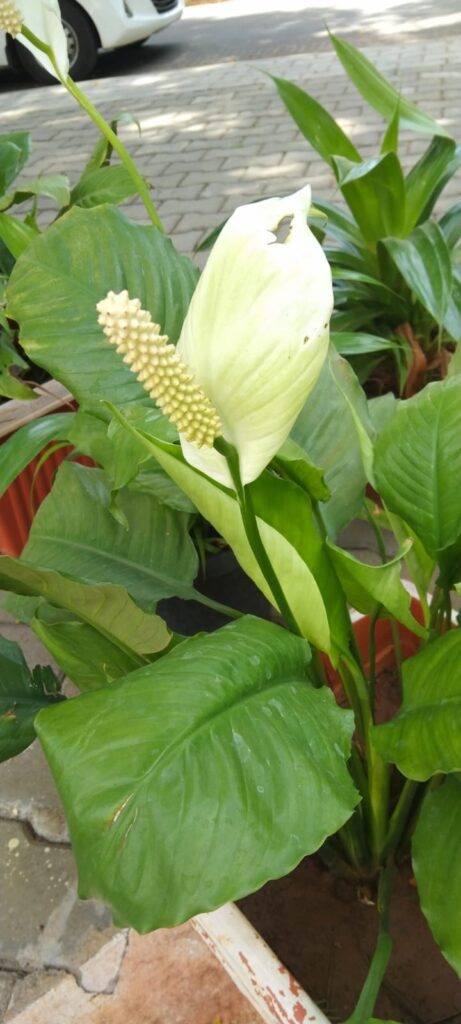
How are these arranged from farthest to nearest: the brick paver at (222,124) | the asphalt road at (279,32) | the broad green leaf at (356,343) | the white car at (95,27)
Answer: the asphalt road at (279,32) < the white car at (95,27) < the brick paver at (222,124) < the broad green leaf at (356,343)

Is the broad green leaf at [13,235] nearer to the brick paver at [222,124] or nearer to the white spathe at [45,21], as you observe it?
the white spathe at [45,21]

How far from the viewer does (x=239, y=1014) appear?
1.17 meters

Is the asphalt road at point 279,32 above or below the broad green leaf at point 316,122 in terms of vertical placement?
below

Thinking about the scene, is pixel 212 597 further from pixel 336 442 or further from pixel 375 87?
pixel 375 87

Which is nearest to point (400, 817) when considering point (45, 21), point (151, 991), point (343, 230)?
point (151, 991)

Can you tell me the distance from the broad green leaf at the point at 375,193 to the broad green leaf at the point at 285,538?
94cm

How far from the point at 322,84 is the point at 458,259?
3738mm

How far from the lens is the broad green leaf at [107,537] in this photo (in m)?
0.98

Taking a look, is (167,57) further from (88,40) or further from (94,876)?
(94,876)

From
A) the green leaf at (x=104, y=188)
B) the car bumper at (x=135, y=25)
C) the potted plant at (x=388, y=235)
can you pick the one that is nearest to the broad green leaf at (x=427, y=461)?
the potted plant at (x=388, y=235)

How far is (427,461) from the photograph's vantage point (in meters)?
0.76

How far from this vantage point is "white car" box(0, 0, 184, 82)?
18.2 feet

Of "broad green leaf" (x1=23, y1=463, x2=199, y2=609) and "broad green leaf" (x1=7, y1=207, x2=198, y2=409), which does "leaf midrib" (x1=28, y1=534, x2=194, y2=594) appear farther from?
"broad green leaf" (x1=7, y1=207, x2=198, y2=409)

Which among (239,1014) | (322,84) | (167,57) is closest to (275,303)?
(239,1014)
